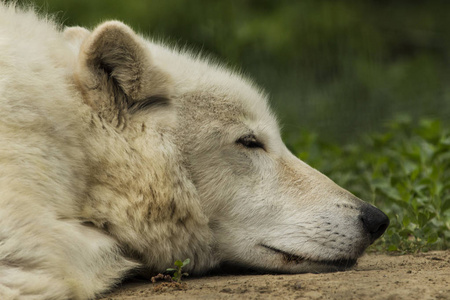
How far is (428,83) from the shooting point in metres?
10.0

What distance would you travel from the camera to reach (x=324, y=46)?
11.0 metres

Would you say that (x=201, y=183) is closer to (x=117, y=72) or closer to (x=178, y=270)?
(x=178, y=270)

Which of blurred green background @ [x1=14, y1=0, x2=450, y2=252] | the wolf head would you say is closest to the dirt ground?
the wolf head

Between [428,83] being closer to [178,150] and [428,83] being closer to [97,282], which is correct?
[178,150]

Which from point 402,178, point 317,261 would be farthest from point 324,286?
point 402,178

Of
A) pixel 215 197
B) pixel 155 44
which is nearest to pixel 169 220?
pixel 215 197

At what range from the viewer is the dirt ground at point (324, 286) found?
106 inches

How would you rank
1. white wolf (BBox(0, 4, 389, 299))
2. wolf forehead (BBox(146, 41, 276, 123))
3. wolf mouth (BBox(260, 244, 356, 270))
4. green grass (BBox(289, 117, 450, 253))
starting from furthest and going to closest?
green grass (BBox(289, 117, 450, 253)) → wolf forehead (BBox(146, 41, 276, 123)) → wolf mouth (BBox(260, 244, 356, 270)) → white wolf (BBox(0, 4, 389, 299))

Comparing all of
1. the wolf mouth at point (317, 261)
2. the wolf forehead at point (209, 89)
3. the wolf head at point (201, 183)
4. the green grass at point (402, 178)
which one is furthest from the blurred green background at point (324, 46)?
the wolf mouth at point (317, 261)

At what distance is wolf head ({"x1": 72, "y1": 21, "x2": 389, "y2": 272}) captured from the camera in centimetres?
331

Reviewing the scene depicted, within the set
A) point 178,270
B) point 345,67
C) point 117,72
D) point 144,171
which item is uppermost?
point 345,67

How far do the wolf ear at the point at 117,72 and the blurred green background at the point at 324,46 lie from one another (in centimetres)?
453

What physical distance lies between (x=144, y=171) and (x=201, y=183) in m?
Result: 0.33

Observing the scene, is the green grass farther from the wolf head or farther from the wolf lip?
the wolf lip
